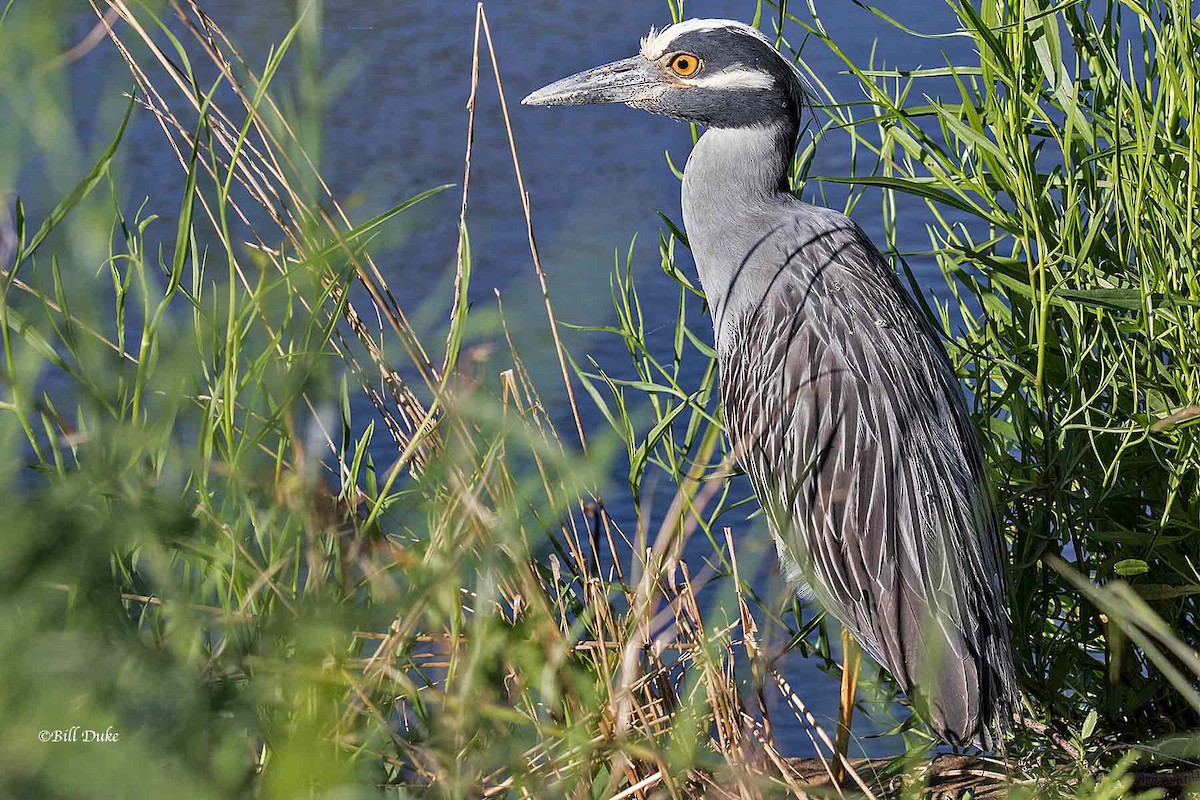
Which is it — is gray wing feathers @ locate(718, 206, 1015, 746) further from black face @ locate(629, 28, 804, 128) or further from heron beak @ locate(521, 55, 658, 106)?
heron beak @ locate(521, 55, 658, 106)

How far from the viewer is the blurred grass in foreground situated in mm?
824

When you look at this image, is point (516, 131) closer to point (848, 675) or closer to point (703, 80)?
point (703, 80)

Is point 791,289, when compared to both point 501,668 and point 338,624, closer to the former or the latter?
point 501,668

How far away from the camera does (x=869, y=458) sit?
211 cm

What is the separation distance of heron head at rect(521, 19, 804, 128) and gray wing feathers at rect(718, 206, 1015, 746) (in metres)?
0.31

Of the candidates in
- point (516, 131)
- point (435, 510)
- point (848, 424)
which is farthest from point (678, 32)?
point (516, 131)

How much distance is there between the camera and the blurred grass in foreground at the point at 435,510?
2.70 ft

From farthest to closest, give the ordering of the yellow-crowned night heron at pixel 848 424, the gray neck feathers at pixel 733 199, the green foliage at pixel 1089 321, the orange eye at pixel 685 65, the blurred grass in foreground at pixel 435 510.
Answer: the orange eye at pixel 685 65 < the gray neck feathers at pixel 733 199 < the yellow-crowned night heron at pixel 848 424 < the green foliage at pixel 1089 321 < the blurred grass in foreground at pixel 435 510

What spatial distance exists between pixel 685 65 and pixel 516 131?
3056mm

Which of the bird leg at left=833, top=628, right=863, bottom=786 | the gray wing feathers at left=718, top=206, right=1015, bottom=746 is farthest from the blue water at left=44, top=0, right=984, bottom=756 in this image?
the gray wing feathers at left=718, top=206, right=1015, bottom=746

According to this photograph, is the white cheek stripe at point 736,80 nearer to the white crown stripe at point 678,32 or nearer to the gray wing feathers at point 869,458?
the white crown stripe at point 678,32

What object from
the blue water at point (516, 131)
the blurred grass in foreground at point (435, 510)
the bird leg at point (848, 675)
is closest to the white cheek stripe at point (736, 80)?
the blurred grass in foreground at point (435, 510)

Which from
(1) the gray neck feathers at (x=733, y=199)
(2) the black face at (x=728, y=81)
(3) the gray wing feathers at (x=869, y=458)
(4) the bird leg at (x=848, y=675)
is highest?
(2) the black face at (x=728, y=81)

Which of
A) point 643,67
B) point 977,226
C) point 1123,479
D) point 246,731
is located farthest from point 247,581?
point 977,226
